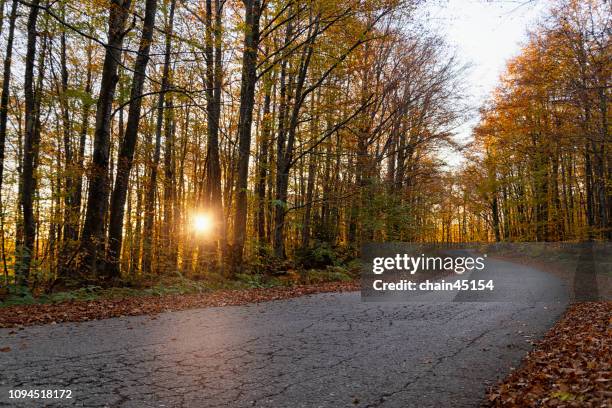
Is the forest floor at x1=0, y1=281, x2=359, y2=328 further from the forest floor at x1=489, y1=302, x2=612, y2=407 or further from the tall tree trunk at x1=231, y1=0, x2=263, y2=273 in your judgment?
the forest floor at x1=489, y1=302, x2=612, y2=407

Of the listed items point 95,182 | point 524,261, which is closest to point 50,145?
point 95,182

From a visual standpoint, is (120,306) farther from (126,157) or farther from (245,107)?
(245,107)

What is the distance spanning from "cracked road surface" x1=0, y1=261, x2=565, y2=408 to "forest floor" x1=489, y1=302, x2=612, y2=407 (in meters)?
0.25

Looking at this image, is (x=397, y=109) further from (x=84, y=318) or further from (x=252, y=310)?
(x=84, y=318)

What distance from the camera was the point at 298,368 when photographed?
16.0 ft

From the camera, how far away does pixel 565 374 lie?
4.33 metres

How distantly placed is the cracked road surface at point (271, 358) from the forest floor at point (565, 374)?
0.25 m

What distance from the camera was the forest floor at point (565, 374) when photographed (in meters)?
3.59

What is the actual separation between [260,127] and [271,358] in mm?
17431

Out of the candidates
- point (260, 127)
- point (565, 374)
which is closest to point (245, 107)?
point (260, 127)

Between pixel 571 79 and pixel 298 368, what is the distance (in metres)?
14.7

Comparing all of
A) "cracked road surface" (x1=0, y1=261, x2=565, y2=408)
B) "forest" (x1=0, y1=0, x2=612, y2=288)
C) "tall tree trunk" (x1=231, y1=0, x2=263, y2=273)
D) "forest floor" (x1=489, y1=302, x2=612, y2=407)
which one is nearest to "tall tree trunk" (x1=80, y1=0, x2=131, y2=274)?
"forest" (x1=0, y1=0, x2=612, y2=288)

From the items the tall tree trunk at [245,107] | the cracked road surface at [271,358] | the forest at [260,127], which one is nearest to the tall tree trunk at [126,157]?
the forest at [260,127]

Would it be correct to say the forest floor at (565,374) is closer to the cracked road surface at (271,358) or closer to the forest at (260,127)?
the cracked road surface at (271,358)
